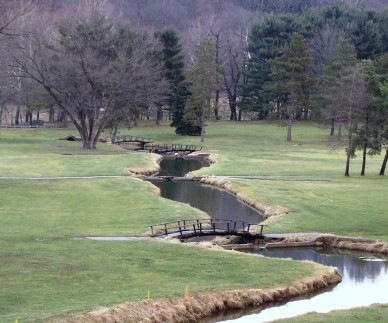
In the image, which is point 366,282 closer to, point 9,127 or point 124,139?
point 124,139

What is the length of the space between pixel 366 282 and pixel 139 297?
498 inches

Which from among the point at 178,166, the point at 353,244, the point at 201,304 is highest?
the point at 178,166

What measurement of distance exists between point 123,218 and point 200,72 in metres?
64.7

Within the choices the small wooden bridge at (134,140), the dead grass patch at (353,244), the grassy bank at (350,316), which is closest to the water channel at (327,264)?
the dead grass patch at (353,244)

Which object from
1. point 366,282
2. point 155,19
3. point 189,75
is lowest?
point 366,282

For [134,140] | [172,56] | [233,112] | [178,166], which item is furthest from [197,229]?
[233,112]

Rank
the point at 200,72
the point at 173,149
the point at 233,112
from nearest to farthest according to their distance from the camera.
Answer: the point at 173,149, the point at 200,72, the point at 233,112

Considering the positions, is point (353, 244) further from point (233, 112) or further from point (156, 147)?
point (233, 112)

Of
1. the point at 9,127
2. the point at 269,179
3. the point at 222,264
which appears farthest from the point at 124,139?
the point at 222,264

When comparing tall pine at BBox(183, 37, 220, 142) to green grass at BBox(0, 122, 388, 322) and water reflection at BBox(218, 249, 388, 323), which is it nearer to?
green grass at BBox(0, 122, 388, 322)

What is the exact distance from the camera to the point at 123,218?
162ft

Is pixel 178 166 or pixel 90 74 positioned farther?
pixel 90 74

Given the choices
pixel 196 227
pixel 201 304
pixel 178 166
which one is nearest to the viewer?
pixel 201 304

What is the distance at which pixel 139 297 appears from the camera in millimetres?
28125
